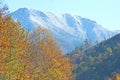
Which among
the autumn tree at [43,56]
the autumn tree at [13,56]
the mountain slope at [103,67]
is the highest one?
the autumn tree at [13,56]

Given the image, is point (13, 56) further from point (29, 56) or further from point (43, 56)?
point (43, 56)

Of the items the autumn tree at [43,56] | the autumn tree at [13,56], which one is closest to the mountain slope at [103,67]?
the autumn tree at [43,56]

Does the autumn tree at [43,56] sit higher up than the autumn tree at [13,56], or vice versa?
the autumn tree at [13,56]

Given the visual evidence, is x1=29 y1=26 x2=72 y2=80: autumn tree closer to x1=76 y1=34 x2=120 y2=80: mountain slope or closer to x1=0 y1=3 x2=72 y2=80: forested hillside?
x1=0 y1=3 x2=72 y2=80: forested hillside

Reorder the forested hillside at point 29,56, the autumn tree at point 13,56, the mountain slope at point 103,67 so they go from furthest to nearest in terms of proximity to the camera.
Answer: the mountain slope at point 103,67 → the forested hillside at point 29,56 → the autumn tree at point 13,56

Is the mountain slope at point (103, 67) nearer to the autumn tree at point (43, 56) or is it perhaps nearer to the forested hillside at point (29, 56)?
the forested hillside at point (29, 56)

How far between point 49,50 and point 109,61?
7071 centimetres

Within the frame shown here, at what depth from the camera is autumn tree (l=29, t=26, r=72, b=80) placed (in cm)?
5831

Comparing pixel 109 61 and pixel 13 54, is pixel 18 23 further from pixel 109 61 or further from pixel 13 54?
pixel 109 61

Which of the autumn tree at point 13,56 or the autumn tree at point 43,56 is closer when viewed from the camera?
the autumn tree at point 13,56

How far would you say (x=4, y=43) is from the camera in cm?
3086

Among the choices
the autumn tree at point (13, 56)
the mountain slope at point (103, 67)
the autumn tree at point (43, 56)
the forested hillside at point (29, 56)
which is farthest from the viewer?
the mountain slope at point (103, 67)

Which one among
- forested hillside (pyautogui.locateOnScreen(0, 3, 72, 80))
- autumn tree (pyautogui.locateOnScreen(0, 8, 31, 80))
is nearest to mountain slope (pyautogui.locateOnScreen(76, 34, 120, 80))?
forested hillside (pyautogui.locateOnScreen(0, 3, 72, 80))

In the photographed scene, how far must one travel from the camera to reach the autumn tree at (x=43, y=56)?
58312 mm
